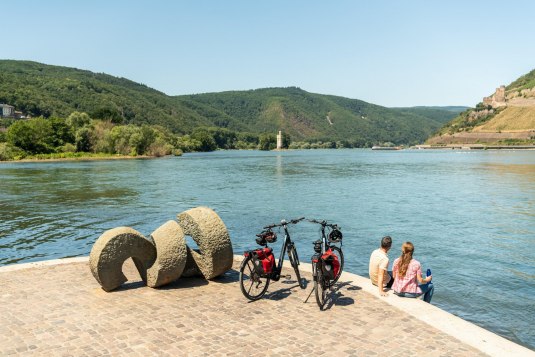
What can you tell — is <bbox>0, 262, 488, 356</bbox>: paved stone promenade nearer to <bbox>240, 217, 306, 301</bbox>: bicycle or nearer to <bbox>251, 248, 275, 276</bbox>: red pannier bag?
<bbox>240, 217, 306, 301</bbox>: bicycle

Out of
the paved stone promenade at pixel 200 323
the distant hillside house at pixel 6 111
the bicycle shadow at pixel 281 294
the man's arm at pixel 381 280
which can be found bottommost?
the bicycle shadow at pixel 281 294

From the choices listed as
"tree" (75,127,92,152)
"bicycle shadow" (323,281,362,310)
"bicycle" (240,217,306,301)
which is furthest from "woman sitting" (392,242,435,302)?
"tree" (75,127,92,152)

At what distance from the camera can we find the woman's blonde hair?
970 centimetres

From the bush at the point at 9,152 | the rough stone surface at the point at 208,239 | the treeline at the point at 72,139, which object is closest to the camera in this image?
the rough stone surface at the point at 208,239

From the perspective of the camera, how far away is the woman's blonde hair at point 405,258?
9.70 m

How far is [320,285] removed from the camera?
9.17 m

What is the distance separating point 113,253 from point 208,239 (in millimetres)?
2122

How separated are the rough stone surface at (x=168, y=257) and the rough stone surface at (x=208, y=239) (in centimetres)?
35

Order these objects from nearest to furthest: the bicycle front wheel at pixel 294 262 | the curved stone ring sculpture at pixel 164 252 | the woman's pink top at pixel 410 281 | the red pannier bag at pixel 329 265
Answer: the red pannier bag at pixel 329 265
the woman's pink top at pixel 410 281
the curved stone ring sculpture at pixel 164 252
the bicycle front wheel at pixel 294 262

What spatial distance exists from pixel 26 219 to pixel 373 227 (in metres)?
19.8

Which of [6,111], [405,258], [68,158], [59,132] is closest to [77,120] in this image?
[59,132]

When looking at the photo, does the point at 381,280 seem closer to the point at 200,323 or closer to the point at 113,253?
the point at 200,323

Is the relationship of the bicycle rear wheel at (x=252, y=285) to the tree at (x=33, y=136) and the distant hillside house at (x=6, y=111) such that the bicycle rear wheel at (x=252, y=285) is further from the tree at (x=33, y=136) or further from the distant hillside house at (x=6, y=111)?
the distant hillside house at (x=6, y=111)

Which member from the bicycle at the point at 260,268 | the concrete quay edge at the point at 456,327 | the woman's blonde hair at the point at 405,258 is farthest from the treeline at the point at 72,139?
the concrete quay edge at the point at 456,327
